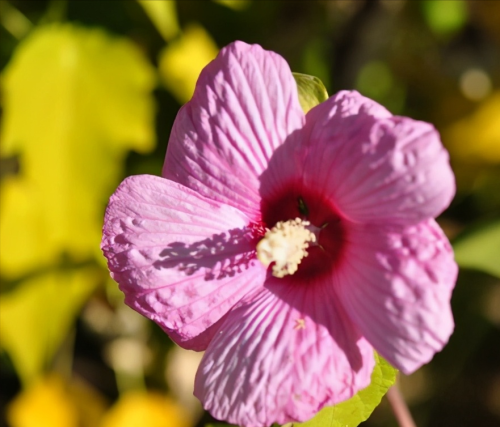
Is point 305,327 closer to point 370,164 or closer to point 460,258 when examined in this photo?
point 370,164

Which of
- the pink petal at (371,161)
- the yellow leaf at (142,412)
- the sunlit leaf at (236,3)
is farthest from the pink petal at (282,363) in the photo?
the yellow leaf at (142,412)

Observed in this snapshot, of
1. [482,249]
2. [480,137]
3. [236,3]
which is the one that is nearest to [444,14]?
[480,137]

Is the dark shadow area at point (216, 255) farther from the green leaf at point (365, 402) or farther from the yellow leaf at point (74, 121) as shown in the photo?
the yellow leaf at point (74, 121)

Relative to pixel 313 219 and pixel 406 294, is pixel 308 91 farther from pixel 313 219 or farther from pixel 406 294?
pixel 406 294

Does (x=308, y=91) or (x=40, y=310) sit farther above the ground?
(x=308, y=91)

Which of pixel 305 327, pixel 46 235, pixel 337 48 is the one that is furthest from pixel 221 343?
pixel 337 48

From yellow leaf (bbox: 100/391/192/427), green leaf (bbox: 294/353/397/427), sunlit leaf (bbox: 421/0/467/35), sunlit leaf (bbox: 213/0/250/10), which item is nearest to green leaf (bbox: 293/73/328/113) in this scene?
green leaf (bbox: 294/353/397/427)
